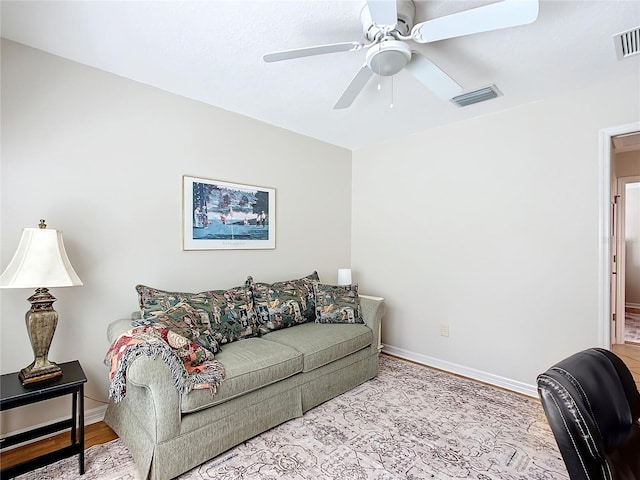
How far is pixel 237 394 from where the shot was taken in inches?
80.0

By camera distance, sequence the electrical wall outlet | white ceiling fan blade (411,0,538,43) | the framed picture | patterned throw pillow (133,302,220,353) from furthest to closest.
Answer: the electrical wall outlet < the framed picture < patterned throw pillow (133,302,220,353) < white ceiling fan blade (411,0,538,43)

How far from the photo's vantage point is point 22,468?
5.65 ft

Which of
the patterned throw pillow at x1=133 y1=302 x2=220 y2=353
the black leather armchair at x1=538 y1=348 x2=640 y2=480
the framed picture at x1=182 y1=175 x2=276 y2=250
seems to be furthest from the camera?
the framed picture at x1=182 y1=175 x2=276 y2=250

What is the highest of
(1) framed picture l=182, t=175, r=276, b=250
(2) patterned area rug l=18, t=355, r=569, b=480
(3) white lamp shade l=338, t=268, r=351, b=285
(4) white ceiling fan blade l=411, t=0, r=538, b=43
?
(4) white ceiling fan blade l=411, t=0, r=538, b=43

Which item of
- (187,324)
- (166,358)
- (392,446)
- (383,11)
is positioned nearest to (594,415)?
(392,446)

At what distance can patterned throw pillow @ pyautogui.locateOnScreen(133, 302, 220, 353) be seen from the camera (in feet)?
6.70

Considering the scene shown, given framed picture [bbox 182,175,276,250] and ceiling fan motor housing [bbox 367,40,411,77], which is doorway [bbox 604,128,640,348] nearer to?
ceiling fan motor housing [bbox 367,40,411,77]

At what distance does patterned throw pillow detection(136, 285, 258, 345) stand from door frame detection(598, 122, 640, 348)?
110 inches

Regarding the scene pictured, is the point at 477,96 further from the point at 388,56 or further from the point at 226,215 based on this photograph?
the point at 226,215

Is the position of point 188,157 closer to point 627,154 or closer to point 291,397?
point 291,397

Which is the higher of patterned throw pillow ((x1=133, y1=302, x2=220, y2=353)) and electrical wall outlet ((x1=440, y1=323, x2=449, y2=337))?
patterned throw pillow ((x1=133, y1=302, x2=220, y2=353))

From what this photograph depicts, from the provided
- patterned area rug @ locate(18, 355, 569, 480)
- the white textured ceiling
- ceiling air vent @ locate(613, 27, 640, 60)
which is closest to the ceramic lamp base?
patterned area rug @ locate(18, 355, 569, 480)

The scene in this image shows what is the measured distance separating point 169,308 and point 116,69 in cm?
179

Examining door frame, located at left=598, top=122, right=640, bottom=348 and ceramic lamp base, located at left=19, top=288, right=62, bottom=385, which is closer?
ceramic lamp base, located at left=19, top=288, right=62, bottom=385
